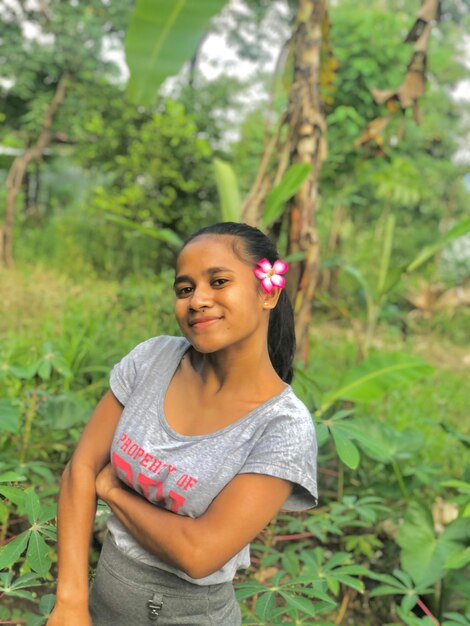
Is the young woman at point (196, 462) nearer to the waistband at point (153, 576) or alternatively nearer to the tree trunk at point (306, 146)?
the waistband at point (153, 576)

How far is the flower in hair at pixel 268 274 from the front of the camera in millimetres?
1152

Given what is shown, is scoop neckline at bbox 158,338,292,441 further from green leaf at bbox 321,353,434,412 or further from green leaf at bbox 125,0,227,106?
green leaf at bbox 321,353,434,412

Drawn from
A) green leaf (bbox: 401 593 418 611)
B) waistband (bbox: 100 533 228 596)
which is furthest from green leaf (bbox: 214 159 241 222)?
waistband (bbox: 100 533 228 596)

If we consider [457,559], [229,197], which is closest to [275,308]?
[457,559]

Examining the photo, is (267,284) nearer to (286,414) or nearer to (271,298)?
(271,298)

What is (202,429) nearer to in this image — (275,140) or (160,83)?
(160,83)

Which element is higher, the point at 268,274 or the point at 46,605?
the point at 268,274

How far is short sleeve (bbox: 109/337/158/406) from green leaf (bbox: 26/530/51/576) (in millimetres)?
305

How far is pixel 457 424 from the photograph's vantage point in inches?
160

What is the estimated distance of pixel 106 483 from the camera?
1179mm

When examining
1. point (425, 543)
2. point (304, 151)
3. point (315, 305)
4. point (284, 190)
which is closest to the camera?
point (425, 543)

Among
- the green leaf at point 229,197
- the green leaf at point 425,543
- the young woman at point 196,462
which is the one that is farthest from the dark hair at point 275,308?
the green leaf at point 229,197

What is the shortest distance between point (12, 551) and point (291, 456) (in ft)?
1.79

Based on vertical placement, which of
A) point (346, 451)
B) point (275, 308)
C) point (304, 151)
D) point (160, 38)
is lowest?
point (346, 451)
